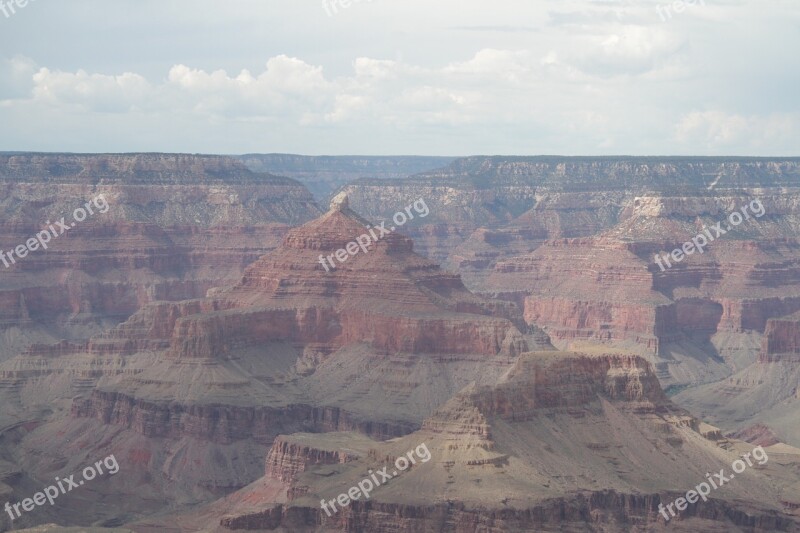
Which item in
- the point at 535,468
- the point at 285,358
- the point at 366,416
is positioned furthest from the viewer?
the point at 285,358

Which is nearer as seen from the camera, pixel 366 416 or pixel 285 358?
pixel 366 416

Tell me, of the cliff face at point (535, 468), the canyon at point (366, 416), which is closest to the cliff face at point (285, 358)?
the canyon at point (366, 416)

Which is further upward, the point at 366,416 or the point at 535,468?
the point at 535,468

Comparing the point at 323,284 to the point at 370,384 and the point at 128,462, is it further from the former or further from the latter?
the point at 128,462

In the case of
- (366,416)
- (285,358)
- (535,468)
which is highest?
(285,358)

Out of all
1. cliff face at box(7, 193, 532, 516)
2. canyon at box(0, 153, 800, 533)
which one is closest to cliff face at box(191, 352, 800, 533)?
canyon at box(0, 153, 800, 533)

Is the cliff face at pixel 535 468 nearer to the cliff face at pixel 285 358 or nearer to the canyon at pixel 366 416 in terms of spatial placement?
the canyon at pixel 366 416

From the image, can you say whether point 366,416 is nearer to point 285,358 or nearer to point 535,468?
point 285,358

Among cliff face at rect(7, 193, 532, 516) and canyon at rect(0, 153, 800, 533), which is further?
cliff face at rect(7, 193, 532, 516)

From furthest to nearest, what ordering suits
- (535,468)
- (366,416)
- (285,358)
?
1. (285,358)
2. (366,416)
3. (535,468)

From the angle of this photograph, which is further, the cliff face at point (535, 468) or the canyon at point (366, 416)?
the canyon at point (366, 416)

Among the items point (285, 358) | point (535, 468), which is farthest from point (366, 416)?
point (535, 468)

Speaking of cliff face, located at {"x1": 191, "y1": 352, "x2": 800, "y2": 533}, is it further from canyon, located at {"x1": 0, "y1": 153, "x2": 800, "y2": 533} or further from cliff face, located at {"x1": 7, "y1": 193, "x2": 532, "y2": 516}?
cliff face, located at {"x1": 7, "y1": 193, "x2": 532, "y2": 516}
